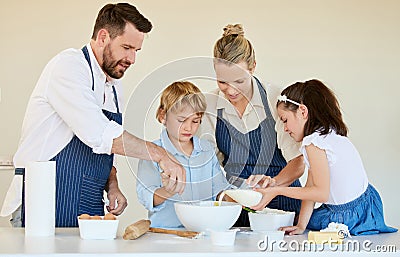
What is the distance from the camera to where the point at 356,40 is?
322cm

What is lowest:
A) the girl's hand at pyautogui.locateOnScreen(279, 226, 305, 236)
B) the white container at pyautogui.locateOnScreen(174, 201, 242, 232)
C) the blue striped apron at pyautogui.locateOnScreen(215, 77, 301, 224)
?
the girl's hand at pyautogui.locateOnScreen(279, 226, 305, 236)

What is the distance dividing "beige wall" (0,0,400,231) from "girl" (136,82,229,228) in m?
1.45

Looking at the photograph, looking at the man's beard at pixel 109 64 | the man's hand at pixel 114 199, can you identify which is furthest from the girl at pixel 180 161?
the man's beard at pixel 109 64

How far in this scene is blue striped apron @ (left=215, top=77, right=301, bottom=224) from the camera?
184 cm

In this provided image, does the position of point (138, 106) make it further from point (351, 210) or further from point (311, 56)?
point (311, 56)

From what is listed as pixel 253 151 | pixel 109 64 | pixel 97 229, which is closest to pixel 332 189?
pixel 253 151

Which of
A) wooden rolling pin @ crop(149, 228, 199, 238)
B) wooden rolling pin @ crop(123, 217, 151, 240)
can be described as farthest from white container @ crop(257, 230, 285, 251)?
wooden rolling pin @ crop(123, 217, 151, 240)

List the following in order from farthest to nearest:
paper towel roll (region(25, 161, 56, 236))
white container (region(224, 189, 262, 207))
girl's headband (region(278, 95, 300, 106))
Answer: girl's headband (region(278, 95, 300, 106)) < white container (region(224, 189, 262, 207)) < paper towel roll (region(25, 161, 56, 236))

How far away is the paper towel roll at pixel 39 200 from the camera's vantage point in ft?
4.87

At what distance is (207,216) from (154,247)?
22 centimetres

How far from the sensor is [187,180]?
1705mm

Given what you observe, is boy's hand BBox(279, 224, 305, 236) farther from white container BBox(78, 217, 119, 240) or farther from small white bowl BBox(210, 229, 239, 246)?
white container BBox(78, 217, 119, 240)

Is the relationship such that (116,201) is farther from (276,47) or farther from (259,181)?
(276,47)

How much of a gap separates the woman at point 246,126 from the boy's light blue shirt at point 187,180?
0.05 meters
